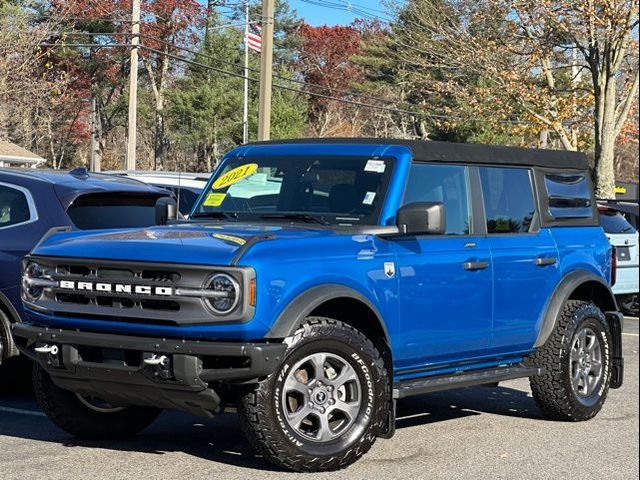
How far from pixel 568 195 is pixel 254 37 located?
11.5m

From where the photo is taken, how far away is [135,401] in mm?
6188

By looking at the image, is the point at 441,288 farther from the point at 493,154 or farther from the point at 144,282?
the point at 144,282

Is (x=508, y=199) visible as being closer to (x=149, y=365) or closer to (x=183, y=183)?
(x=149, y=365)

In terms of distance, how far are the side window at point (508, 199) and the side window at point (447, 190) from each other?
0.70ft

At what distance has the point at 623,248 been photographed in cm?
1612

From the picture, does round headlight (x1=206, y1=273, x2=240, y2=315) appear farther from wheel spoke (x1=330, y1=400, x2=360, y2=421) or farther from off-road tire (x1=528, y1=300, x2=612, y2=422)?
off-road tire (x1=528, y1=300, x2=612, y2=422)

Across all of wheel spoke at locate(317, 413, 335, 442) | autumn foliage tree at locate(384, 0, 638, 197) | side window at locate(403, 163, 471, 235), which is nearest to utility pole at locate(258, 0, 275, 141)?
autumn foliage tree at locate(384, 0, 638, 197)

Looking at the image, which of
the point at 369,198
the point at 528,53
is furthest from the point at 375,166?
the point at 528,53

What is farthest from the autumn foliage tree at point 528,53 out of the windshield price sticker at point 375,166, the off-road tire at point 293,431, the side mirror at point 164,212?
the off-road tire at point 293,431

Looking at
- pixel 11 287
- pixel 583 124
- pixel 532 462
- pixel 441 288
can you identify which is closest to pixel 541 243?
pixel 441 288

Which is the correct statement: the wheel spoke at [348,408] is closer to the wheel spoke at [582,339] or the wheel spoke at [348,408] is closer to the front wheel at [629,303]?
the wheel spoke at [582,339]

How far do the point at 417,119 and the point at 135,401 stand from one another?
2138cm

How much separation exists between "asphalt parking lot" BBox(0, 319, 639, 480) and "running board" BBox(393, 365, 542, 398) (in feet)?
1.26

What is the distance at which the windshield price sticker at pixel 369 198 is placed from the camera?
7.08 m
